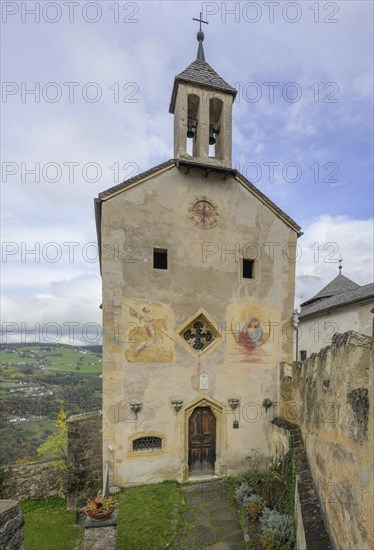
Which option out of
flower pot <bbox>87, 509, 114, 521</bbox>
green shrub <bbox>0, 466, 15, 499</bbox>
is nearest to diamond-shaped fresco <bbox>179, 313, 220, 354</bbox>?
flower pot <bbox>87, 509, 114, 521</bbox>

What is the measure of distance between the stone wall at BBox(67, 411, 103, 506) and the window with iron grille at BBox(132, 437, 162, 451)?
2.59 m

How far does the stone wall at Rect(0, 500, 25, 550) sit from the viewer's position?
Answer: 410 cm

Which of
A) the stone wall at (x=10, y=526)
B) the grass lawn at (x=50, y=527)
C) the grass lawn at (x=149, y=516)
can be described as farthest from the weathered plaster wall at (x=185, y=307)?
the stone wall at (x=10, y=526)

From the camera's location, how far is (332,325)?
60.0 feet

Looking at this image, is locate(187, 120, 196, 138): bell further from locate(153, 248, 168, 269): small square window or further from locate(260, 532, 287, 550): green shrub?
locate(260, 532, 287, 550): green shrub

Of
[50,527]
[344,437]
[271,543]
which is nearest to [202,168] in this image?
[344,437]

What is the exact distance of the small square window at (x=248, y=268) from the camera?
12.5 m

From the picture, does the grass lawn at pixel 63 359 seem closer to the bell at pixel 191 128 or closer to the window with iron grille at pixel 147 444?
the window with iron grille at pixel 147 444

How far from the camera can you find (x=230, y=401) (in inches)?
443

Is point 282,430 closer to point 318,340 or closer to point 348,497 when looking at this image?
point 348,497

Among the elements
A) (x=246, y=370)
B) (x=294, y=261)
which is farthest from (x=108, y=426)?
(x=294, y=261)

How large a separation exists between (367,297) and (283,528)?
38.0ft

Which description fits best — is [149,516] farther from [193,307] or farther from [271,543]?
[193,307]

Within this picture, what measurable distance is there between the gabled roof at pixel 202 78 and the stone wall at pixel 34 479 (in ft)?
56.3
